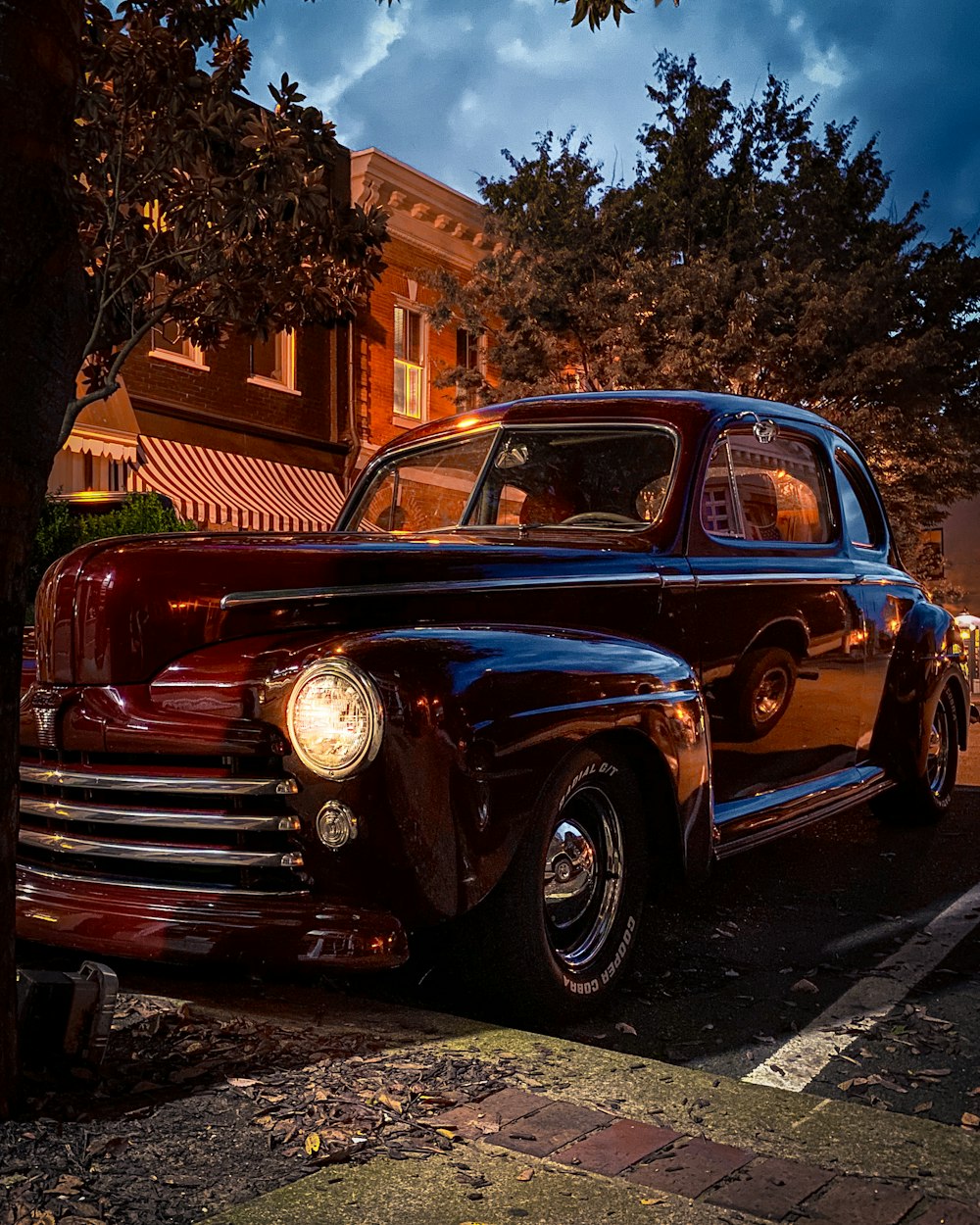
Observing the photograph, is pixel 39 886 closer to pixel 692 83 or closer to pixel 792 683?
pixel 792 683

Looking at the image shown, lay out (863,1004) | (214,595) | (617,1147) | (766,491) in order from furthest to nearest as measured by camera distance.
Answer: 1. (766,491)
2. (863,1004)
3. (214,595)
4. (617,1147)

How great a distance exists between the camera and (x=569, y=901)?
12.3 feet

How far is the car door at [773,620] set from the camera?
4762 mm

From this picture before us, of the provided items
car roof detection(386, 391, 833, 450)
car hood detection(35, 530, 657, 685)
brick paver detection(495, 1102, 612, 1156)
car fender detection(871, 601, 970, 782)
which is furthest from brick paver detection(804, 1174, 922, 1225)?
car fender detection(871, 601, 970, 782)

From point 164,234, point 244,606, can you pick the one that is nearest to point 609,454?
point 244,606

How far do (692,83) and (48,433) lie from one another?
20498 mm

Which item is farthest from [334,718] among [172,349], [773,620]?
[172,349]

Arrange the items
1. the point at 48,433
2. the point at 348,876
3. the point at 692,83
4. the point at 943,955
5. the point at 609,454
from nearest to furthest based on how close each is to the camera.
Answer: the point at 48,433, the point at 348,876, the point at 943,955, the point at 609,454, the point at 692,83

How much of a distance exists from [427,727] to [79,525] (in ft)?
27.3

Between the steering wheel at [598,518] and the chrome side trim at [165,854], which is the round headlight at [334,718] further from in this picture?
the steering wheel at [598,518]

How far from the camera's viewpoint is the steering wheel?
15.8 ft

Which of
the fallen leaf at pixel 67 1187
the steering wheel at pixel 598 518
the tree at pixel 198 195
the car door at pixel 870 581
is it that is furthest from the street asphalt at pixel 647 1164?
the tree at pixel 198 195

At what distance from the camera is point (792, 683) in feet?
17.0

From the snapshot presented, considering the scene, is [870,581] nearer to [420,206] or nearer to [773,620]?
[773,620]
